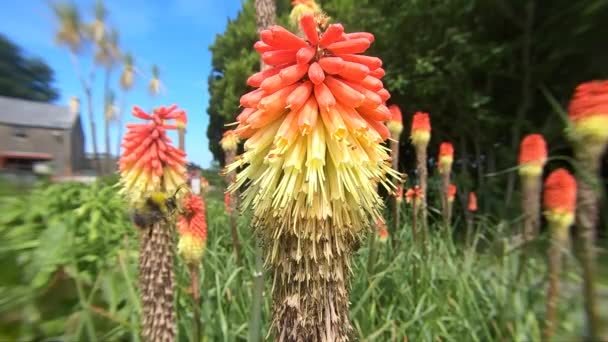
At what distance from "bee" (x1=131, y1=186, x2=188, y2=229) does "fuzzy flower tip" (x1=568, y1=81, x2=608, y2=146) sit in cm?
196

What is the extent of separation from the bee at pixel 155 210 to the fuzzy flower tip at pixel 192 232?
103mm

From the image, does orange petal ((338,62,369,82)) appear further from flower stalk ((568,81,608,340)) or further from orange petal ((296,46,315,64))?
flower stalk ((568,81,608,340))

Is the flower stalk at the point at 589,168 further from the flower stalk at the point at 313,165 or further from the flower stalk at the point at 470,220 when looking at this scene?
the flower stalk at the point at 470,220

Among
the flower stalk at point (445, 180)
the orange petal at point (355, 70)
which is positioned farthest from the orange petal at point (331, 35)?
the flower stalk at point (445, 180)

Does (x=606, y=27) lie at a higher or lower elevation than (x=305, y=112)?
higher

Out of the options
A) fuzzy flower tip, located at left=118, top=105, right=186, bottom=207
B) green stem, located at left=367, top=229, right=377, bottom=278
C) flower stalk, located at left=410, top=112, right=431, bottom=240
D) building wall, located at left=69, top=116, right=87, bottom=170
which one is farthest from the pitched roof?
green stem, located at left=367, top=229, right=377, bottom=278

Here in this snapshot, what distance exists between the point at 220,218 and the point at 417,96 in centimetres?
772

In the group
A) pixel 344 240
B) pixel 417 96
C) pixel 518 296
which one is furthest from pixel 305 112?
pixel 417 96

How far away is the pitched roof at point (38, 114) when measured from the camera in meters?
39.8

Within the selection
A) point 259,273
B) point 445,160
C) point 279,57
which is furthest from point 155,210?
point 445,160

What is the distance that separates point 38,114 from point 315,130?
50522 millimetres

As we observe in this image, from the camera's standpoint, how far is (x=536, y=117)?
10.9 meters

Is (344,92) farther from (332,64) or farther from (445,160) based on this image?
(445,160)

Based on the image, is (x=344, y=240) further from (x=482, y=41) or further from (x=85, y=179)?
(x=482, y=41)
